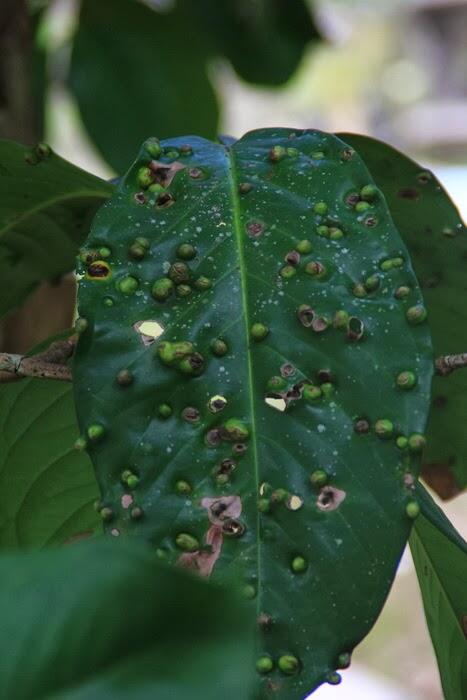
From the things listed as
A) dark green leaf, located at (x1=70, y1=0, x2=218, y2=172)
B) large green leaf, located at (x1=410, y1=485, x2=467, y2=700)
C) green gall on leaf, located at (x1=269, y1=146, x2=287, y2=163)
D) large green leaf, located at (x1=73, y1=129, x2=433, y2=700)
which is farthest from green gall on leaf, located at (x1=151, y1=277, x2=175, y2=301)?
dark green leaf, located at (x1=70, y1=0, x2=218, y2=172)

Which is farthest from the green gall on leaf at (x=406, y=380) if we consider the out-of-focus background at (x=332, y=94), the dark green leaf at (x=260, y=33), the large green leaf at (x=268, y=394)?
the dark green leaf at (x=260, y=33)

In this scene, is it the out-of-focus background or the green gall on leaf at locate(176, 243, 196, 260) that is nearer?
the green gall on leaf at locate(176, 243, 196, 260)

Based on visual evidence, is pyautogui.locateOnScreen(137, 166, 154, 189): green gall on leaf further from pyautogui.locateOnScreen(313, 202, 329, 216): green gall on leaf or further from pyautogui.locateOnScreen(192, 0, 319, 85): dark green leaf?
pyautogui.locateOnScreen(192, 0, 319, 85): dark green leaf

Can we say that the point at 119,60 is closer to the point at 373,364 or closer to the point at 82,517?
the point at 82,517

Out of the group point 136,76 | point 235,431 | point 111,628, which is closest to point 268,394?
point 235,431

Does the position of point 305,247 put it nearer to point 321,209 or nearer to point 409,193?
point 321,209

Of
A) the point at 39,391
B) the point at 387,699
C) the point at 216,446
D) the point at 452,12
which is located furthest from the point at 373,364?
the point at 452,12

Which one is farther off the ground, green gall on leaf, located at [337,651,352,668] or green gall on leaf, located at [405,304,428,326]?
green gall on leaf, located at [405,304,428,326]
